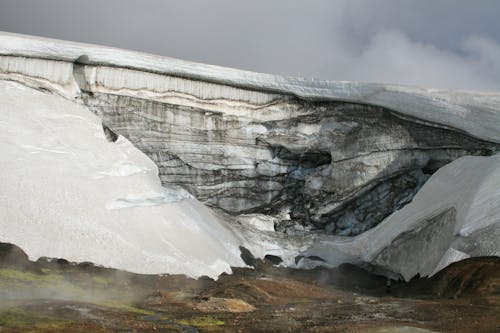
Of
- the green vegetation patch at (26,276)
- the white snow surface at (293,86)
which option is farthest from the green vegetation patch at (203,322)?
the white snow surface at (293,86)

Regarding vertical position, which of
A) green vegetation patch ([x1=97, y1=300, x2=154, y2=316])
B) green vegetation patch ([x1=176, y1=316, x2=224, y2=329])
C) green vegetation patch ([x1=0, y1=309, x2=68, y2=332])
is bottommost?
green vegetation patch ([x1=97, y1=300, x2=154, y2=316])

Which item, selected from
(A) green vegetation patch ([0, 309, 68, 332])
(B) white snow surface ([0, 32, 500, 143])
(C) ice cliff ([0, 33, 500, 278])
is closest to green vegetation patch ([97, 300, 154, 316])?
(A) green vegetation patch ([0, 309, 68, 332])

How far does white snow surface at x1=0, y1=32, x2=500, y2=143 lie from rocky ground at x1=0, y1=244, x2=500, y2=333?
16882mm

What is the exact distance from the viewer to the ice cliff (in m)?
45.8

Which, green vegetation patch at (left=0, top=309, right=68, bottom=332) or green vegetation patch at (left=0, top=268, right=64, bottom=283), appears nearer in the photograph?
green vegetation patch at (left=0, top=309, right=68, bottom=332)

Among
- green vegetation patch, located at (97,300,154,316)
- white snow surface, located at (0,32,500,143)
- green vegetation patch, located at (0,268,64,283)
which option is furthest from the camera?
white snow surface, located at (0,32,500,143)

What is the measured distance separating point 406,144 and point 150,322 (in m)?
33.6

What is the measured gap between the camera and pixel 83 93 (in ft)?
164

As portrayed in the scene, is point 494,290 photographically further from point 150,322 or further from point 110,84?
point 110,84

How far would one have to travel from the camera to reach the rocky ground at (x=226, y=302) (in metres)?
21.7

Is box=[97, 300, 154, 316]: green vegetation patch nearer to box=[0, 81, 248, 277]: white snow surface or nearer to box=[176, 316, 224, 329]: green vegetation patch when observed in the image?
box=[176, 316, 224, 329]: green vegetation patch

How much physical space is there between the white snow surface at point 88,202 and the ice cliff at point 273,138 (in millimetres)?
350

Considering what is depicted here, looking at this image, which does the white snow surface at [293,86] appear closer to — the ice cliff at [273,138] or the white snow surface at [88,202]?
the ice cliff at [273,138]

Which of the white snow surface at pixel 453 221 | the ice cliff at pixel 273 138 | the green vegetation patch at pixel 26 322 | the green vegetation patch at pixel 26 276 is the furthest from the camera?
the ice cliff at pixel 273 138
